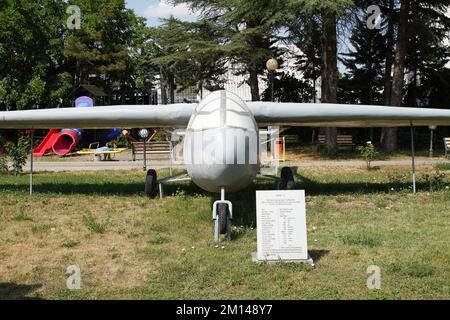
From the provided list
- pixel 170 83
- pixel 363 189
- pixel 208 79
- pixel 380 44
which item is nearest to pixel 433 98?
pixel 380 44

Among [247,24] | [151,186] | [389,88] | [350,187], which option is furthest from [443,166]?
[247,24]

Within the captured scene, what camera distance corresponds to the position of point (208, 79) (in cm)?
2506

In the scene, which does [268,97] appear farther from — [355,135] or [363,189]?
[363,189]

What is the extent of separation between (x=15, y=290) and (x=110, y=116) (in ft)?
17.6

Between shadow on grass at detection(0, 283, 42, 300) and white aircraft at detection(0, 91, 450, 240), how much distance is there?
266cm

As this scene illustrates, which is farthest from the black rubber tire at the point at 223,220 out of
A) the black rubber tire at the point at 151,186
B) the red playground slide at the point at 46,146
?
the red playground slide at the point at 46,146

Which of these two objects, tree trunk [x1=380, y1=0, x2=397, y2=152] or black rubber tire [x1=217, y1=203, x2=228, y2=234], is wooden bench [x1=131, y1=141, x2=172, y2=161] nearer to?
tree trunk [x1=380, y1=0, x2=397, y2=152]

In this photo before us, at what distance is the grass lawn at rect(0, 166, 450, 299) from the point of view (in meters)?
5.05

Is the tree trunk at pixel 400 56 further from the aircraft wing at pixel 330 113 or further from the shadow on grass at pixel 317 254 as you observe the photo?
the shadow on grass at pixel 317 254

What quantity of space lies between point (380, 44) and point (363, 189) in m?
19.5

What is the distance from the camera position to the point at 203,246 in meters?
6.68

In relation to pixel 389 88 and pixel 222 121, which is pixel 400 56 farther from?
pixel 222 121

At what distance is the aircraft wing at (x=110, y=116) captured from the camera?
9.77m
